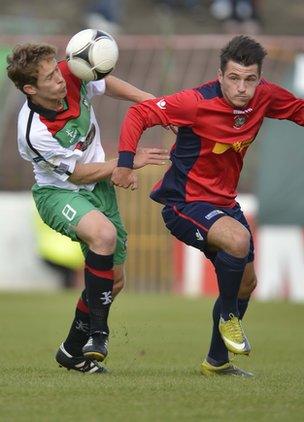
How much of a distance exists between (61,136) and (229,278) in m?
1.38

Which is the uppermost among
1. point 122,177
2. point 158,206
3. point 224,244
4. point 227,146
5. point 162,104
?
point 162,104

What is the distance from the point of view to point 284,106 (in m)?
8.06

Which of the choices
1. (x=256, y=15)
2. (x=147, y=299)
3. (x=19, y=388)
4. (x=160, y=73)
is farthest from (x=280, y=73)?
(x=19, y=388)

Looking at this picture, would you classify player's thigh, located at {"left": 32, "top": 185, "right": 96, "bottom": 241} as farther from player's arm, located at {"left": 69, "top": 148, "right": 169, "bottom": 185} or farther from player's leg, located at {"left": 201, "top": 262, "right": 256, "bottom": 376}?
player's leg, located at {"left": 201, "top": 262, "right": 256, "bottom": 376}

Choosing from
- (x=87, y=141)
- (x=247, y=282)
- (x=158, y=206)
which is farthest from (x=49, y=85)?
(x=158, y=206)

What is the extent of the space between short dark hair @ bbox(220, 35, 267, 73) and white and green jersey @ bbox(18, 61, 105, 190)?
97cm

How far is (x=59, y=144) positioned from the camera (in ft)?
26.0

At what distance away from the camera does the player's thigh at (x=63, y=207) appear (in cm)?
786

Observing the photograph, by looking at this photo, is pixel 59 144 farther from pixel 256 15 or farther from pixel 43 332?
pixel 256 15

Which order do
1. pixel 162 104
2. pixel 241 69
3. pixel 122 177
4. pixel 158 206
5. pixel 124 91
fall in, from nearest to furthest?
pixel 122 177 < pixel 241 69 < pixel 162 104 < pixel 124 91 < pixel 158 206

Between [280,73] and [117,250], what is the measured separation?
1016 centimetres

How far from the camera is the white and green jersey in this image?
7902 mm

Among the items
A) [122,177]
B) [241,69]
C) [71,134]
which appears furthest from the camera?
[71,134]

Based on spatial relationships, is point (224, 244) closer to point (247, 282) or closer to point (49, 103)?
point (247, 282)
